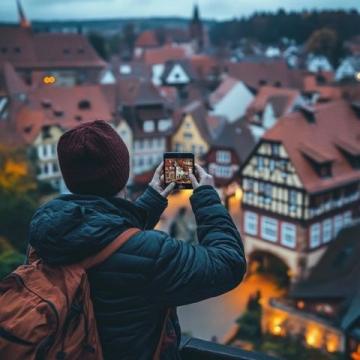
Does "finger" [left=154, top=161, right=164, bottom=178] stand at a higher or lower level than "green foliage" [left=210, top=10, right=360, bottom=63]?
higher

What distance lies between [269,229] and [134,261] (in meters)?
7.41

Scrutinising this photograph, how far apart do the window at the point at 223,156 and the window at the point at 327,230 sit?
269 centimetres

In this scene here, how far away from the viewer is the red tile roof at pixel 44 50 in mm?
17438

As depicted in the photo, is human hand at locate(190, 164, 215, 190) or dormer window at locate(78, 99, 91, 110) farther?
dormer window at locate(78, 99, 91, 110)

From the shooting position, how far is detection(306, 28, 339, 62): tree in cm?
2294

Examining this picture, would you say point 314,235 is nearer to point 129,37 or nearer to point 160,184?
point 160,184

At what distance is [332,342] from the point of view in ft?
21.0

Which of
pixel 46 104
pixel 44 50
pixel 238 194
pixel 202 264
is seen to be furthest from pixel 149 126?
pixel 202 264

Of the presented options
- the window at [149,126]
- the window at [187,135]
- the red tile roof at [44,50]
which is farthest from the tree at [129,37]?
the window at [187,135]

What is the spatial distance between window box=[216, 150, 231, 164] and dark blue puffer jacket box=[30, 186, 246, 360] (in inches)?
372

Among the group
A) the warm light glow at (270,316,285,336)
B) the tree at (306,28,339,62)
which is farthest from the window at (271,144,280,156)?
the tree at (306,28,339,62)

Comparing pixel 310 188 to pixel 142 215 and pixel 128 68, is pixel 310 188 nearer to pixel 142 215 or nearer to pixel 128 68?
pixel 142 215

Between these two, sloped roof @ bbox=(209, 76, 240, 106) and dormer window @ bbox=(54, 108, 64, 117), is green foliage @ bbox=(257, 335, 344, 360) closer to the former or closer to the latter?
dormer window @ bbox=(54, 108, 64, 117)

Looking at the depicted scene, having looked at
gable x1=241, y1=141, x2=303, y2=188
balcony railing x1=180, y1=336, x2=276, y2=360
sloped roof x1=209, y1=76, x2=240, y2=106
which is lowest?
sloped roof x1=209, y1=76, x2=240, y2=106
